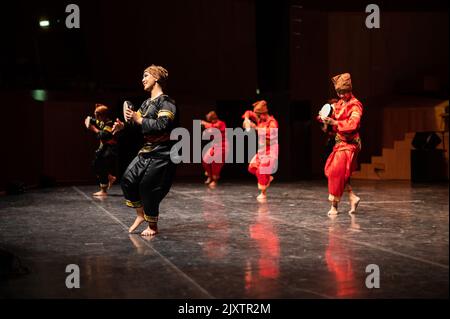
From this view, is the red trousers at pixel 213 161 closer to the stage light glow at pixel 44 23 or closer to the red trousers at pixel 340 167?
the stage light glow at pixel 44 23

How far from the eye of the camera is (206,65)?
14.2 metres

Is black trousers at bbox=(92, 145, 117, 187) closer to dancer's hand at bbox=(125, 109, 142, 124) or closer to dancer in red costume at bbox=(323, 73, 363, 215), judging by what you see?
dancer in red costume at bbox=(323, 73, 363, 215)

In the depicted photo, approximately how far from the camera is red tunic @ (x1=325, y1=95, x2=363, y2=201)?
656 centimetres

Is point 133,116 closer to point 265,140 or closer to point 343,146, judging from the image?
point 343,146

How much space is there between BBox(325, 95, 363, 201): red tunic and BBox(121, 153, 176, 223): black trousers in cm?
210

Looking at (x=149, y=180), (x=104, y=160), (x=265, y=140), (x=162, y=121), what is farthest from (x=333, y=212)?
(x=104, y=160)

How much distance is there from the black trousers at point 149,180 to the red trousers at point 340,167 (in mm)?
2099

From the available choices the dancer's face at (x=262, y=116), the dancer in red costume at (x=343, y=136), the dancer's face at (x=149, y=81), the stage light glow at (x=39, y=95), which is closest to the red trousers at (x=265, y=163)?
the dancer's face at (x=262, y=116)

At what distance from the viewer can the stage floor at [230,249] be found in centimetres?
338

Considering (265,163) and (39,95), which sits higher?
(39,95)

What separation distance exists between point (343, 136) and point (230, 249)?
253 cm

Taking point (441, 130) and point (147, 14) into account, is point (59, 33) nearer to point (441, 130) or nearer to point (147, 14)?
point (147, 14)

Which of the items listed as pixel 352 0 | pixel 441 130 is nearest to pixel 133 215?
pixel 441 130

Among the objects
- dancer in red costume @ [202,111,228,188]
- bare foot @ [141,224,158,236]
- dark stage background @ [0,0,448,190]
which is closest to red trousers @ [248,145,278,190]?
dancer in red costume @ [202,111,228,188]
